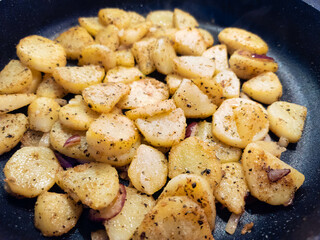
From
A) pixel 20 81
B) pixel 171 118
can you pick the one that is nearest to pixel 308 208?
pixel 171 118

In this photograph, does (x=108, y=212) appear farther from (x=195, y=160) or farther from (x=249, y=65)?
(x=249, y=65)

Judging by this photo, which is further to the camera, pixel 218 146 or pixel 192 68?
pixel 192 68

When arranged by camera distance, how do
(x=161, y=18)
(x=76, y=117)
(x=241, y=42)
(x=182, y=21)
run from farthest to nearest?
(x=161, y=18) < (x=182, y=21) < (x=241, y=42) < (x=76, y=117)

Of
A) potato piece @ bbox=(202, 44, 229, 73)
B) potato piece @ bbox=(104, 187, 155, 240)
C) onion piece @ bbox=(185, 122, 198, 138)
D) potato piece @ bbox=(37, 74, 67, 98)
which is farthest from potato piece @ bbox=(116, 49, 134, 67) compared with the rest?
potato piece @ bbox=(104, 187, 155, 240)

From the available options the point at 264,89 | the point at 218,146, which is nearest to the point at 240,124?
the point at 218,146

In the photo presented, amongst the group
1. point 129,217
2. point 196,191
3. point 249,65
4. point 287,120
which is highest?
point 249,65

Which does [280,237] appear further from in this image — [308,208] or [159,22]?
[159,22]

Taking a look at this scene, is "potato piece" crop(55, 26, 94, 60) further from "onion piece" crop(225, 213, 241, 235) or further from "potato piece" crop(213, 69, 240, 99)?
"onion piece" crop(225, 213, 241, 235)
